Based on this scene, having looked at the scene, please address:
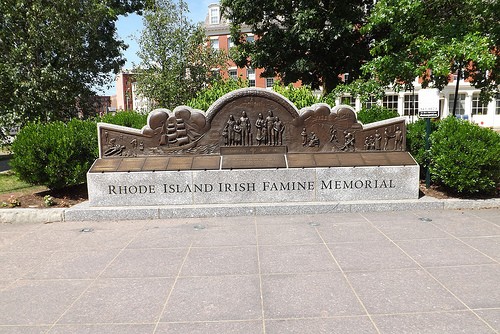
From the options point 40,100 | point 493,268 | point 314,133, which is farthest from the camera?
point 40,100

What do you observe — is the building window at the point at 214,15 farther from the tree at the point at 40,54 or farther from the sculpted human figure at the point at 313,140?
the sculpted human figure at the point at 313,140

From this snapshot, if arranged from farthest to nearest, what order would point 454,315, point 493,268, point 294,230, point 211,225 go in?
1. point 211,225
2. point 294,230
3. point 493,268
4. point 454,315

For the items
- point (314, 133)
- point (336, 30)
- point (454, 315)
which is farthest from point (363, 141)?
point (336, 30)

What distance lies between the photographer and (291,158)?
321 inches

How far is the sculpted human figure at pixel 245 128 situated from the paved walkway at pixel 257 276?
1901 mm

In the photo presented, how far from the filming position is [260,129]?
27.0 ft

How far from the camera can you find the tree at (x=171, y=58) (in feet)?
55.6

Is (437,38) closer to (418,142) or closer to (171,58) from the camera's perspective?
(418,142)

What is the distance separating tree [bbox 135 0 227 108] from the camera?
16938 millimetres

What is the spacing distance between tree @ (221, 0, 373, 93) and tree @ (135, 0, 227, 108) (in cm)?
Result: 210

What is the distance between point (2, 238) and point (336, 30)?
45.9ft

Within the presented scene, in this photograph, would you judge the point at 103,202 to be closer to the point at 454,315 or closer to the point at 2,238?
the point at 2,238

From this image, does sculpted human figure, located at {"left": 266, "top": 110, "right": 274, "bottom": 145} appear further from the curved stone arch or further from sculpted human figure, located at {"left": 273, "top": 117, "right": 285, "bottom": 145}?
the curved stone arch

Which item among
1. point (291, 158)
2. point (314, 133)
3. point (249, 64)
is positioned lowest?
point (291, 158)
